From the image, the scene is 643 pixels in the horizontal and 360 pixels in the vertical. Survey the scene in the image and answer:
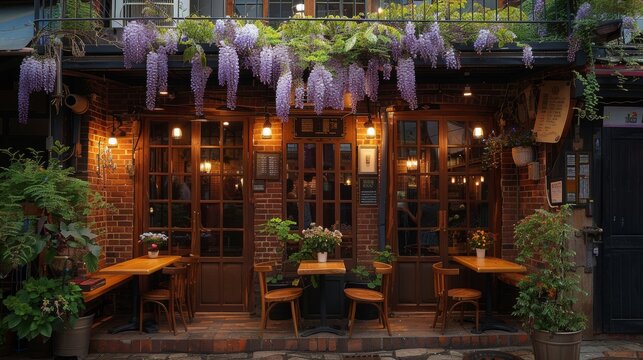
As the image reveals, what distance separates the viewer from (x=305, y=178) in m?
7.62

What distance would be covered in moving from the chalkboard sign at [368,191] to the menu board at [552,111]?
2.30 metres

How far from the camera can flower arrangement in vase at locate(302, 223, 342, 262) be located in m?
6.75

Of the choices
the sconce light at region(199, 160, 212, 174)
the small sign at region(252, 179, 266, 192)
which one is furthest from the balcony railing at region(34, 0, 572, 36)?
the small sign at region(252, 179, 266, 192)

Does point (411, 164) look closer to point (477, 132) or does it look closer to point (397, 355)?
point (477, 132)

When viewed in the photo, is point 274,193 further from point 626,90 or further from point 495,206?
point 626,90

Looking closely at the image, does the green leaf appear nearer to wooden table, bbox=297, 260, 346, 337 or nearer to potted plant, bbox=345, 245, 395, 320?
wooden table, bbox=297, 260, 346, 337

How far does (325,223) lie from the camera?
7.61m

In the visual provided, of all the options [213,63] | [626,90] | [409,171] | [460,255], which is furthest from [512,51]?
[213,63]

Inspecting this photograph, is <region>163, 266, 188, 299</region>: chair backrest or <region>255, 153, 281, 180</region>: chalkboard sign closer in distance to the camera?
<region>163, 266, 188, 299</region>: chair backrest

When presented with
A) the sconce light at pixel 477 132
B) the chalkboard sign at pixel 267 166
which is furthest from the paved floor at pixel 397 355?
the sconce light at pixel 477 132

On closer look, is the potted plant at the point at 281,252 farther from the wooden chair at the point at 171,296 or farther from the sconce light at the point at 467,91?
the sconce light at the point at 467,91

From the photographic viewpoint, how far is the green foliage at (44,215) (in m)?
5.40

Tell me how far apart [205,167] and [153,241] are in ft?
4.36

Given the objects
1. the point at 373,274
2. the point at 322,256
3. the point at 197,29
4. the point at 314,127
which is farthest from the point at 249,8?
the point at 373,274
